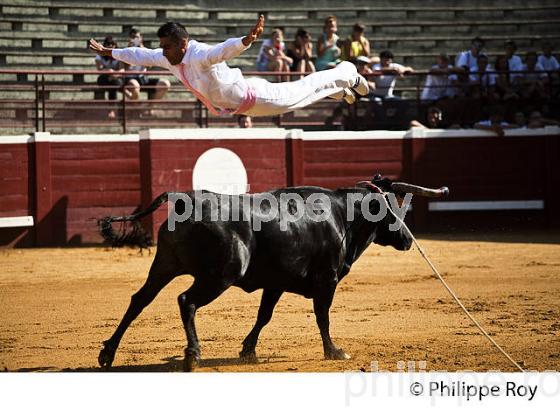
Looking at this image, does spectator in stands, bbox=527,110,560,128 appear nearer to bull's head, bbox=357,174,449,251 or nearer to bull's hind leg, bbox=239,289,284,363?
bull's head, bbox=357,174,449,251

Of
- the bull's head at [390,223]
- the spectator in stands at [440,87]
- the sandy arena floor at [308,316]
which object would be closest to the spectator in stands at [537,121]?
the spectator in stands at [440,87]

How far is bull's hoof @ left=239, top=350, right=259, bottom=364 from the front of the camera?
6.68 metres

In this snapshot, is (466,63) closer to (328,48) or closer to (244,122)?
(328,48)

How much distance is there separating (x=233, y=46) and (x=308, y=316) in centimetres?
294

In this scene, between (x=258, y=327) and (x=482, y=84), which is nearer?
(x=258, y=327)

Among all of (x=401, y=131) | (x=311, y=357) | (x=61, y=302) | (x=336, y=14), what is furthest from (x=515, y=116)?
(x=311, y=357)

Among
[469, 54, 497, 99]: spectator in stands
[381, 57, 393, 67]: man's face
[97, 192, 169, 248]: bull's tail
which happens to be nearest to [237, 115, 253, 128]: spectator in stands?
[381, 57, 393, 67]: man's face

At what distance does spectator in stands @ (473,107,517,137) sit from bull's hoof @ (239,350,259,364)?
8.69 metres

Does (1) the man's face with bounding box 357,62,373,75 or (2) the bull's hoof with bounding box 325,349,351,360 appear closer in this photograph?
(2) the bull's hoof with bounding box 325,349,351,360

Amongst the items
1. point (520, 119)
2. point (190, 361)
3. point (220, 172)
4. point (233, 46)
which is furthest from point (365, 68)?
point (190, 361)

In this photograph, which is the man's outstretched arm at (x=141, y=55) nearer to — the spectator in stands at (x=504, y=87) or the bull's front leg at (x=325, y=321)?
the bull's front leg at (x=325, y=321)

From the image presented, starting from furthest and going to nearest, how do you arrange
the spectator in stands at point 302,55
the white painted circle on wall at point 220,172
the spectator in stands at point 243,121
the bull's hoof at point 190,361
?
the spectator in stands at point 302,55 < the spectator in stands at point 243,121 < the white painted circle on wall at point 220,172 < the bull's hoof at point 190,361

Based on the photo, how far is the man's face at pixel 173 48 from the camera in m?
6.68

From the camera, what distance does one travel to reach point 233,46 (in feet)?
21.1
